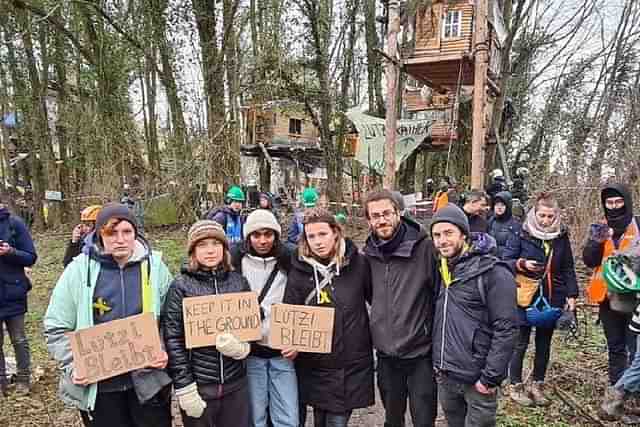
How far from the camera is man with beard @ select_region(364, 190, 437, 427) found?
301 cm

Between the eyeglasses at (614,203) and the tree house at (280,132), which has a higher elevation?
the tree house at (280,132)

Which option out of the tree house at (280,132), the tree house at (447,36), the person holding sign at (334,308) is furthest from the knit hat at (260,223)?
the tree house at (280,132)

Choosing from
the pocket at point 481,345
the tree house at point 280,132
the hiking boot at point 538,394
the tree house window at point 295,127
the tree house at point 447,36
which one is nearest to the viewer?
the pocket at point 481,345

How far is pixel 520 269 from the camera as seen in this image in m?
4.08

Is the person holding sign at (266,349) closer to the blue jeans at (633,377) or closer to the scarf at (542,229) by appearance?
the scarf at (542,229)

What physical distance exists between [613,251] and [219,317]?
3.07 metres

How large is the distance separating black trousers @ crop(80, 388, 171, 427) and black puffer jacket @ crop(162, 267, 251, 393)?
153 mm

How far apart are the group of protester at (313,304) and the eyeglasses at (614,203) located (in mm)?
1424

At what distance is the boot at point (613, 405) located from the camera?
3.93 m

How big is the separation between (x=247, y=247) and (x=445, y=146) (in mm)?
15345

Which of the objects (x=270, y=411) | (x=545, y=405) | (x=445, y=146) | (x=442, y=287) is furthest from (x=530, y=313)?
(x=445, y=146)

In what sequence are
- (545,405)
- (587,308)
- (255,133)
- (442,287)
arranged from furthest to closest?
(255,133) < (587,308) < (545,405) < (442,287)

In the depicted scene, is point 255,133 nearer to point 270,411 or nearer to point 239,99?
point 239,99

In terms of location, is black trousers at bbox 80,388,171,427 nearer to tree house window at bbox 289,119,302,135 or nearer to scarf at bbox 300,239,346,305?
scarf at bbox 300,239,346,305
